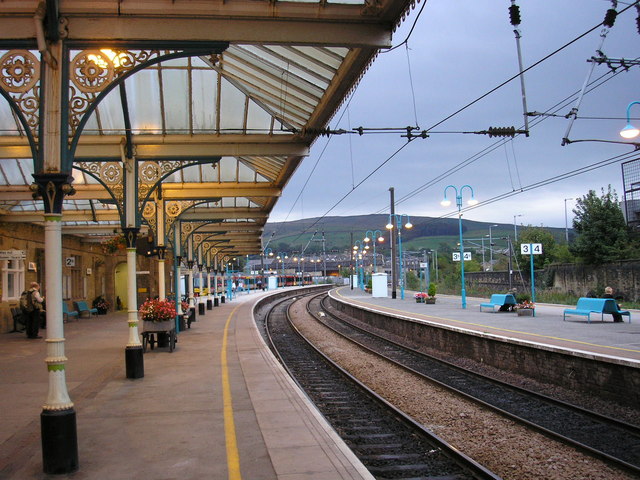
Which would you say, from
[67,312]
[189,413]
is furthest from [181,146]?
[67,312]

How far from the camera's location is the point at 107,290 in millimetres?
35250

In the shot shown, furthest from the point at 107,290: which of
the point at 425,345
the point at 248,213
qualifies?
the point at 425,345

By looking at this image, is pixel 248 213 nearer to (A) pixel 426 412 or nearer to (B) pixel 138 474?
(A) pixel 426 412

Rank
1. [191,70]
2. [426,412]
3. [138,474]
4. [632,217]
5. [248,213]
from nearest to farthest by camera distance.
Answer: [138,474] → [426,412] → [191,70] → [248,213] → [632,217]

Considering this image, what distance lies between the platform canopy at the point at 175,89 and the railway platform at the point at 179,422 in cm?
279

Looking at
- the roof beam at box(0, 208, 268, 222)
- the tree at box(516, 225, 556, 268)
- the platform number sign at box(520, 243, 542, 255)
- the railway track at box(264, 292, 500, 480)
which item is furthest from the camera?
the tree at box(516, 225, 556, 268)

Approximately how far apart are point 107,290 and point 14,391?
26.1 meters

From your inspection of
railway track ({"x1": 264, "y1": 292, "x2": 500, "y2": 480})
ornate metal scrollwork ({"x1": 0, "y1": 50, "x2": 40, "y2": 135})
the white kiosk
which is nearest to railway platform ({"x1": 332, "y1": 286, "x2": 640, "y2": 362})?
railway track ({"x1": 264, "y1": 292, "x2": 500, "y2": 480})

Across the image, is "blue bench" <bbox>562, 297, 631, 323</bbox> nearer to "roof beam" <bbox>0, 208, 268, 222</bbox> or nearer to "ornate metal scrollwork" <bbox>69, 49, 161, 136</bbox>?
"roof beam" <bbox>0, 208, 268, 222</bbox>

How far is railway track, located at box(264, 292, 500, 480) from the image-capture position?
7289 millimetres

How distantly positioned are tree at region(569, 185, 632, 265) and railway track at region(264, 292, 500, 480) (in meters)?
22.7

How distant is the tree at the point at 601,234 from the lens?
33.5 metres

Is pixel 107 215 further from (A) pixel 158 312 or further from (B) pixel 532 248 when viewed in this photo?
(B) pixel 532 248

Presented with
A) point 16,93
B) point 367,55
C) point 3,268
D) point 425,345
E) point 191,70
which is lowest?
point 425,345
